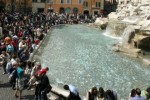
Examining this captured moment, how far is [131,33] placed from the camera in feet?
78.7

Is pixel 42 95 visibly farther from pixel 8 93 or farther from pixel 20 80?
pixel 8 93

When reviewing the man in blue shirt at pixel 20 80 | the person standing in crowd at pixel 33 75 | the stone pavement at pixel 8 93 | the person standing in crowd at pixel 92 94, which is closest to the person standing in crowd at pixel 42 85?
the person standing in crowd at pixel 33 75

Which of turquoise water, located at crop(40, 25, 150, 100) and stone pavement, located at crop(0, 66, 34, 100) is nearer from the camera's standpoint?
stone pavement, located at crop(0, 66, 34, 100)

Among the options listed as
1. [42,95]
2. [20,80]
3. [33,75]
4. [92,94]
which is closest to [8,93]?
[20,80]

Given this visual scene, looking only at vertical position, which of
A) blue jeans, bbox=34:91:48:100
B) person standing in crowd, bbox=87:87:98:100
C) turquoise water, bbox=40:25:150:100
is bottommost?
turquoise water, bbox=40:25:150:100

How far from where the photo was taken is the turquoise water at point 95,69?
A: 47.9 feet

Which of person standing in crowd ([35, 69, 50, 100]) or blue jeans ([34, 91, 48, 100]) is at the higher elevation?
person standing in crowd ([35, 69, 50, 100])

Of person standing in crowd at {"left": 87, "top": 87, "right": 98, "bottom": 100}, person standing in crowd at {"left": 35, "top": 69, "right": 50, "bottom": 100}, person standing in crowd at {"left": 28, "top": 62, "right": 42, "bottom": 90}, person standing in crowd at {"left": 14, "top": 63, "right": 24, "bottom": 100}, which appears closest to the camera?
person standing in crowd at {"left": 87, "top": 87, "right": 98, "bottom": 100}

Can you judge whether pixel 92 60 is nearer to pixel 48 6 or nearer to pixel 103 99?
pixel 103 99

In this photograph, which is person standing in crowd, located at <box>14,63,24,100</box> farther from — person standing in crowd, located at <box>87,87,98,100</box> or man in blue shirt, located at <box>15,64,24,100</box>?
person standing in crowd, located at <box>87,87,98,100</box>

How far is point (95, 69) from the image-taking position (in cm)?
1723

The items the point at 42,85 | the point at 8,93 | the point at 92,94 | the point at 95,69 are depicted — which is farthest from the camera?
the point at 95,69

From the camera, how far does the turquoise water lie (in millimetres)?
14592

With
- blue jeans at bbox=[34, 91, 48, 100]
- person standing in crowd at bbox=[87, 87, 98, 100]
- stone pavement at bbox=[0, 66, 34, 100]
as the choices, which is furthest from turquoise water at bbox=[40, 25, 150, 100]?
person standing in crowd at bbox=[87, 87, 98, 100]
